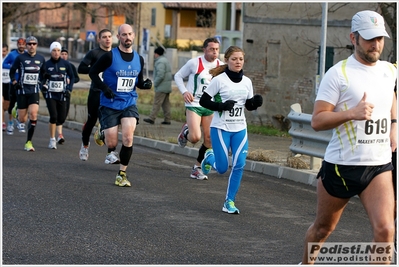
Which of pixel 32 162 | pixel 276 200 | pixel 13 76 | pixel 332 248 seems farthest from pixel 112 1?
pixel 332 248

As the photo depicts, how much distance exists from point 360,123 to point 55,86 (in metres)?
11.4

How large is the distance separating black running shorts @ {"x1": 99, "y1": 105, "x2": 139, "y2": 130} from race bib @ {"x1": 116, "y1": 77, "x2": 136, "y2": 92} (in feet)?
0.80

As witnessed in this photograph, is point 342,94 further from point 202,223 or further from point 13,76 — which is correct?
point 13,76

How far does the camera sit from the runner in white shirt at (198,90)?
12.5 metres

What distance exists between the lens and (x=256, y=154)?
48.4ft

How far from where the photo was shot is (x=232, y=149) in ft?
33.8

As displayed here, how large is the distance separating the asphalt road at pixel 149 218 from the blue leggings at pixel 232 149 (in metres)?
0.43

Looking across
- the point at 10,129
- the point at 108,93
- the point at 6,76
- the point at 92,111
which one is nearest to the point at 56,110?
the point at 92,111

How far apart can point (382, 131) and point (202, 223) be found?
3358 millimetres

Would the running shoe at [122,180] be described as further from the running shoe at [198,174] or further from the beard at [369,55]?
the beard at [369,55]

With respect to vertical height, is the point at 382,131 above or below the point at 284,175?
above

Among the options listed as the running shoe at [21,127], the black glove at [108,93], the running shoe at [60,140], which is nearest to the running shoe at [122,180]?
the black glove at [108,93]

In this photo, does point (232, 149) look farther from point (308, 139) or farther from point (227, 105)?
point (308, 139)

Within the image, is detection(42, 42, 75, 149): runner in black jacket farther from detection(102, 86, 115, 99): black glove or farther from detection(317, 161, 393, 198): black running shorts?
detection(317, 161, 393, 198): black running shorts
